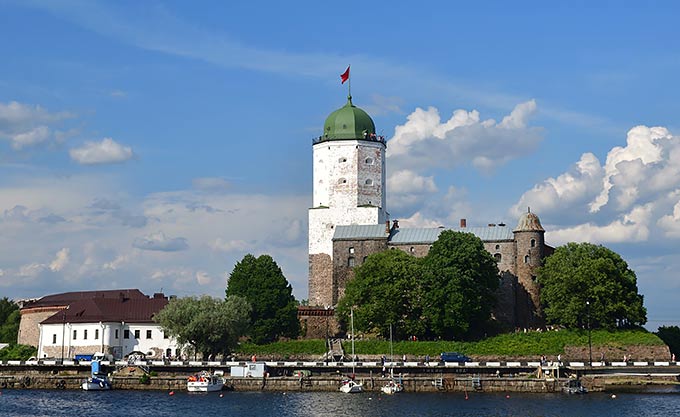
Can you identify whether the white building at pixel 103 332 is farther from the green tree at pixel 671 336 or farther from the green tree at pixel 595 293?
the green tree at pixel 671 336

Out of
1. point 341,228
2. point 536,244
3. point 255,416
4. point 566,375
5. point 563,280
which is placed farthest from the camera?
point 341,228

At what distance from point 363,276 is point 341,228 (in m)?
12.5

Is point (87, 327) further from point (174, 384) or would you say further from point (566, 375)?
point (566, 375)

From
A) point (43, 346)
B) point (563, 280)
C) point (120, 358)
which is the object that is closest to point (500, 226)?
point (563, 280)

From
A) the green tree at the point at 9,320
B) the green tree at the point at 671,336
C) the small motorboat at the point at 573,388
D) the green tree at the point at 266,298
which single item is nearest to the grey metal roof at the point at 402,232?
the green tree at the point at 266,298

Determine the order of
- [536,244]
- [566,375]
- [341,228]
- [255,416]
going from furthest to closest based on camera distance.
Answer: [341,228], [536,244], [566,375], [255,416]

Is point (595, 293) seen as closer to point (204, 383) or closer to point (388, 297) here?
point (388, 297)

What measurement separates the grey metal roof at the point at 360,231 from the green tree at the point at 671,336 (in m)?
27.5

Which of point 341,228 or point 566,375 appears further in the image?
point 341,228

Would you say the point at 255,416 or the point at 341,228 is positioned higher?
the point at 341,228

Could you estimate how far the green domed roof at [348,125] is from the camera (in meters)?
116

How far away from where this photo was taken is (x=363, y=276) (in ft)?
327

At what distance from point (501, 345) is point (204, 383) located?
90.2 feet

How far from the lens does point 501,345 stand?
A: 95.2m
